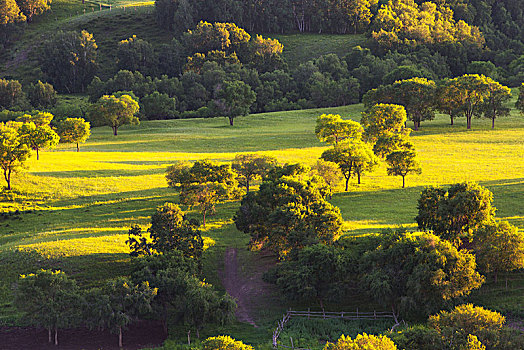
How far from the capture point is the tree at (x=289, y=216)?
56.2m

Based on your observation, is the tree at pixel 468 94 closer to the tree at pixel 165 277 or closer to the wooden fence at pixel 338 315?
the wooden fence at pixel 338 315

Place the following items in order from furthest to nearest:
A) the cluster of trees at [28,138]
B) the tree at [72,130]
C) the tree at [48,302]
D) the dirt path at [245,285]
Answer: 1. the tree at [72,130]
2. the cluster of trees at [28,138]
3. the dirt path at [245,285]
4. the tree at [48,302]

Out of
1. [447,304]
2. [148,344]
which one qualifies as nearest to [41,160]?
[148,344]

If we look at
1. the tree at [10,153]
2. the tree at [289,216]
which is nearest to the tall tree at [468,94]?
the tree at [289,216]

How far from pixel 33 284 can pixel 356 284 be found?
28106 millimetres

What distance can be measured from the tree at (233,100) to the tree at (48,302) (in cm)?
9945

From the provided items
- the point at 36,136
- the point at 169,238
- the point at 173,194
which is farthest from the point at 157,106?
the point at 169,238

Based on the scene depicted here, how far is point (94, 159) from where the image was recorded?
99625mm

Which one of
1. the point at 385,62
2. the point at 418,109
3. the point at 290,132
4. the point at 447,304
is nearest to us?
the point at 447,304

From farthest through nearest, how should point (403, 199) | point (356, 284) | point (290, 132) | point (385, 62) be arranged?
1. point (385, 62)
2. point (290, 132)
3. point (403, 199)
4. point (356, 284)

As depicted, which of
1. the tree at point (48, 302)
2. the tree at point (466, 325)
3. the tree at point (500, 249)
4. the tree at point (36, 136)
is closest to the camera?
the tree at point (466, 325)

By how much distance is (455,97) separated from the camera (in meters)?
121

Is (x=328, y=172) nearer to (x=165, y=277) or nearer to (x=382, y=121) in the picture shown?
(x=165, y=277)

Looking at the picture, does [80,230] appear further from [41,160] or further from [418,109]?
[418,109]
